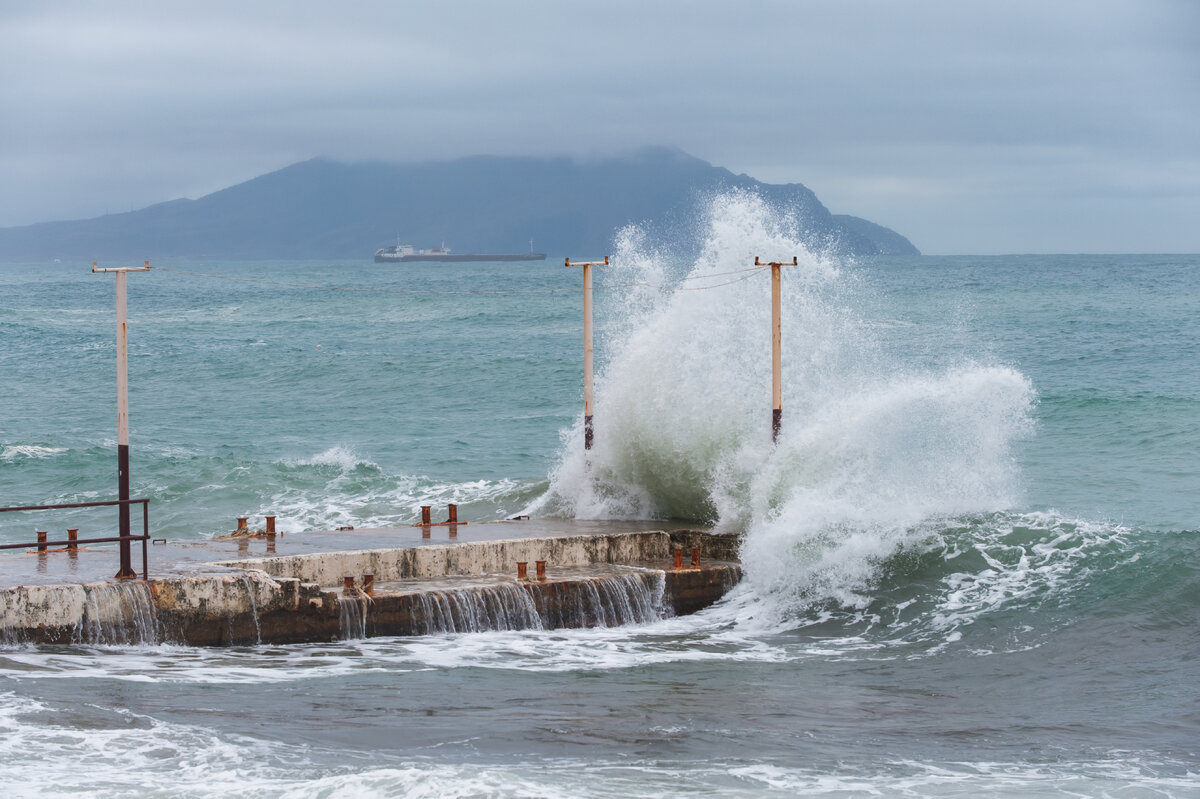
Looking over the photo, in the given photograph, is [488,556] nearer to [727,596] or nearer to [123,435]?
[727,596]

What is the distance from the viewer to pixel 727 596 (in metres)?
13.0

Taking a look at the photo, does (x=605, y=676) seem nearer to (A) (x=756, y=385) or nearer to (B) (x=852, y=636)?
(B) (x=852, y=636)

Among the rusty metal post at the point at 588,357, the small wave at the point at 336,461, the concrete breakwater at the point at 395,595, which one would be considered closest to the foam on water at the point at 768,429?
the rusty metal post at the point at 588,357

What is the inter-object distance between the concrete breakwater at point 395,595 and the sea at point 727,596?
0.61 feet

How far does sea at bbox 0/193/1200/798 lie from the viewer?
808 centimetres

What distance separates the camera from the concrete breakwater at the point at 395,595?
35.0ft

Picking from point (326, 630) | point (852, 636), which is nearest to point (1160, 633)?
point (852, 636)

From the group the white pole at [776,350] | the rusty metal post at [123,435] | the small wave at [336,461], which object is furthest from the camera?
the small wave at [336,461]

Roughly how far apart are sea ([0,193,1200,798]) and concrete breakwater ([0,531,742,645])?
0.61 ft

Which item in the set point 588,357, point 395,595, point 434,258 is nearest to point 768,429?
point 588,357

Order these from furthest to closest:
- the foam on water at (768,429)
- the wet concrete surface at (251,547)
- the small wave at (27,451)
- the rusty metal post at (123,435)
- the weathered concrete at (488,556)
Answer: the small wave at (27,451), the foam on water at (768,429), the weathered concrete at (488,556), the wet concrete surface at (251,547), the rusty metal post at (123,435)

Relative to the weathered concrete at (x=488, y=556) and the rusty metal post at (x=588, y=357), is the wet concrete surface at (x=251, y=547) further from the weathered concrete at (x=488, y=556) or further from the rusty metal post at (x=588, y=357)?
the rusty metal post at (x=588, y=357)

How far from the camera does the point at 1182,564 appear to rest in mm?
12961

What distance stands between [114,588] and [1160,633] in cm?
869
